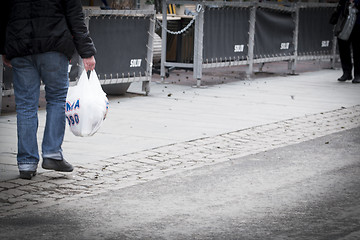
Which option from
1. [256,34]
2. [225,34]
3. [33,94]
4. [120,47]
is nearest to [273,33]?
[256,34]

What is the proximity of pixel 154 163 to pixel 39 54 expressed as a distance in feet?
5.46

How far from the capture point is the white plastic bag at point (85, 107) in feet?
24.3

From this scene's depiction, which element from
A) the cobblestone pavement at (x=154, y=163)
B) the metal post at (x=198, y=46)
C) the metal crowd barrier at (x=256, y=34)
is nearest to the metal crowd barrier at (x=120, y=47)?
the metal post at (x=198, y=46)

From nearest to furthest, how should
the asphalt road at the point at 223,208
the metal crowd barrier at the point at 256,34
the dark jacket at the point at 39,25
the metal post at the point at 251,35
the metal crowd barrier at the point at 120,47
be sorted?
1. the asphalt road at the point at 223,208
2. the dark jacket at the point at 39,25
3. the metal crowd barrier at the point at 120,47
4. the metal crowd barrier at the point at 256,34
5. the metal post at the point at 251,35

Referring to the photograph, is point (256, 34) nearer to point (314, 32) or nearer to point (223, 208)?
point (314, 32)

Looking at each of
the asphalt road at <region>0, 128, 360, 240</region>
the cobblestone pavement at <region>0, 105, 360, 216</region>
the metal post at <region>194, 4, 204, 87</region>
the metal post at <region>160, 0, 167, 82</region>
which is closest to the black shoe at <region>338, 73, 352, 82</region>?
the metal post at <region>194, 4, 204, 87</region>

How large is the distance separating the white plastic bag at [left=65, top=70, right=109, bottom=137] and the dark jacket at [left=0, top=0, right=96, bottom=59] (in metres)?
0.44

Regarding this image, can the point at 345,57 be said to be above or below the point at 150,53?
below

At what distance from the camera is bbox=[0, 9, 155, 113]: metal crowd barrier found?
12336 mm

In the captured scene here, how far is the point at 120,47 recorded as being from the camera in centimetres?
1300

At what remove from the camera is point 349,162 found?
8414 millimetres

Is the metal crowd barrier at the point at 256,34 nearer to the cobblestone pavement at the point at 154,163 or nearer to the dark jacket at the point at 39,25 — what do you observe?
the cobblestone pavement at the point at 154,163

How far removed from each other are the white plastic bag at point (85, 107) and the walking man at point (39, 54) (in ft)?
0.55

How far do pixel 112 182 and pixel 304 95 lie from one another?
7.76 m
